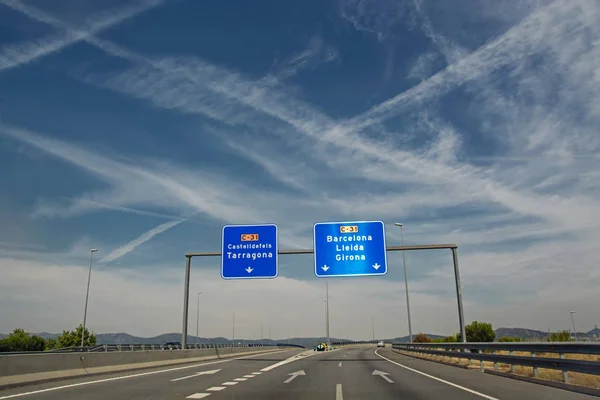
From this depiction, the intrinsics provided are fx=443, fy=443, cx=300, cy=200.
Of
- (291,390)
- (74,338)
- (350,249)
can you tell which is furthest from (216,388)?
(74,338)

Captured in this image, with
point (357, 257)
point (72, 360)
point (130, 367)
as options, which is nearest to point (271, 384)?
point (72, 360)

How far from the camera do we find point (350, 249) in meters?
24.2

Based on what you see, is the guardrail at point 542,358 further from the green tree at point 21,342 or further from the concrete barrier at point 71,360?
the green tree at point 21,342

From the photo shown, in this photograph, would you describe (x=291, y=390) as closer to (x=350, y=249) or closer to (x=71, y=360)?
(x=71, y=360)

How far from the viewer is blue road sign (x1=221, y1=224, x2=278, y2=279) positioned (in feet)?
80.6

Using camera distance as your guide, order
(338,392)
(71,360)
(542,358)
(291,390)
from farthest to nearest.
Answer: (71,360) < (542,358) < (291,390) < (338,392)

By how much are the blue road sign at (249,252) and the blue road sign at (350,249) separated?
2.55 metres

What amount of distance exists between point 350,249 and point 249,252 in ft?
18.5

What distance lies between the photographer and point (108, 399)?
30.3 ft

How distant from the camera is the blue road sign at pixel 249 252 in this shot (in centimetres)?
2458

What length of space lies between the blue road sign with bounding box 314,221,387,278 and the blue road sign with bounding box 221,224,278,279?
2.55 meters

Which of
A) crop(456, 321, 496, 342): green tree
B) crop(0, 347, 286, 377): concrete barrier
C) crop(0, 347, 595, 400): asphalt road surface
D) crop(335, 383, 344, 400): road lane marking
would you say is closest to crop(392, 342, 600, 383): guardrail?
crop(0, 347, 595, 400): asphalt road surface

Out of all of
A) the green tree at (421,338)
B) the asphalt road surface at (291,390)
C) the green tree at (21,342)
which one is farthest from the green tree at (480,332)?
the green tree at (21,342)

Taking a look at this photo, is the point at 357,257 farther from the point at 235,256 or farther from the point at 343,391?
the point at 343,391
